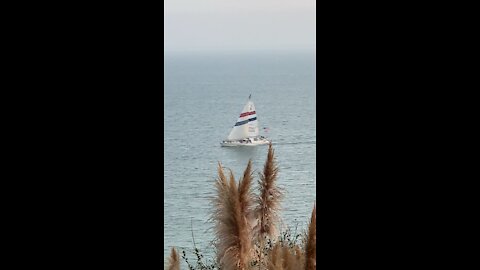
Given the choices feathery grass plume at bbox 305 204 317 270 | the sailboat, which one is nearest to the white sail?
the sailboat

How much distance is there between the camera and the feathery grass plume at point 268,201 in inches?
114

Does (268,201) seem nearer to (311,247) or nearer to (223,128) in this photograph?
(311,247)

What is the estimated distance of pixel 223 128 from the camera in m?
5.83

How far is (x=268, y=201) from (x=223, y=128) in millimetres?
2954

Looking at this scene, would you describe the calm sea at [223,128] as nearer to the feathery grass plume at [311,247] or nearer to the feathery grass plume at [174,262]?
the feathery grass plume at [174,262]

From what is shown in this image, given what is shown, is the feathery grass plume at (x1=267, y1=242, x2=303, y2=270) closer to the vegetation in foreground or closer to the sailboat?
the vegetation in foreground

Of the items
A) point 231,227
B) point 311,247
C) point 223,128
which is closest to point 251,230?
point 231,227

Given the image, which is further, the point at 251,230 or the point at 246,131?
the point at 246,131

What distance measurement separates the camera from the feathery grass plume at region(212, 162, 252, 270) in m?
2.75
